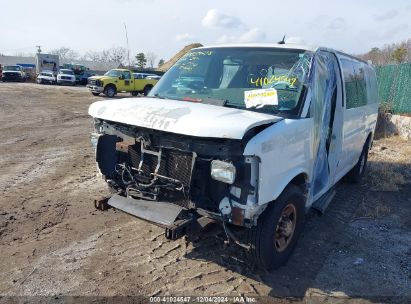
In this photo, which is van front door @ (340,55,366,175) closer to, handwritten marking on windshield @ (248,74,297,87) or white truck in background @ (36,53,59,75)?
handwritten marking on windshield @ (248,74,297,87)

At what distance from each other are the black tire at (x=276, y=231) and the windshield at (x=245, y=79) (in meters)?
0.86

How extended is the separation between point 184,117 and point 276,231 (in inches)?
56.1

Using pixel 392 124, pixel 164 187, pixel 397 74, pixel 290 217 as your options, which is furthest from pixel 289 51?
pixel 397 74

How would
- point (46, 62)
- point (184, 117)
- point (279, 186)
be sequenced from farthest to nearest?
point (46, 62), point (279, 186), point (184, 117)

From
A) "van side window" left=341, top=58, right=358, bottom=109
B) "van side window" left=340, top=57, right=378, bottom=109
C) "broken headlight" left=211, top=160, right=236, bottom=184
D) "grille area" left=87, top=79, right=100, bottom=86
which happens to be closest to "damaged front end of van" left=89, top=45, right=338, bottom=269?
"broken headlight" left=211, top=160, right=236, bottom=184

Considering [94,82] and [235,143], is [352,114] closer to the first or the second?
[235,143]

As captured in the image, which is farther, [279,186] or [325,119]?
[325,119]

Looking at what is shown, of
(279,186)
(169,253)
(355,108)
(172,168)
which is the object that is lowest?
(169,253)

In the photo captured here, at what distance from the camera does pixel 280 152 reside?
3.38 m

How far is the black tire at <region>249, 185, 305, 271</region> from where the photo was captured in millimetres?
3482

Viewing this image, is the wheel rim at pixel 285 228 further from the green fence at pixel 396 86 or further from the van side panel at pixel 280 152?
the green fence at pixel 396 86

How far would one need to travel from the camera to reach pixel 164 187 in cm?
357

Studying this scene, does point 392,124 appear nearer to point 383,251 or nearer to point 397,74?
point 397,74

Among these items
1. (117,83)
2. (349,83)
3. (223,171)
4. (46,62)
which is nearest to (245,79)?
(223,171)
